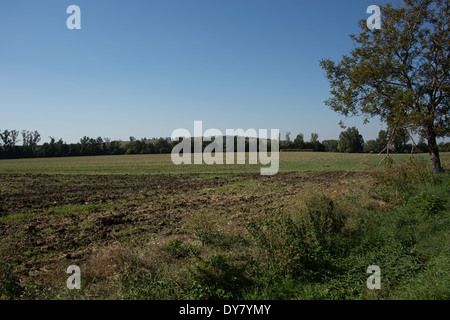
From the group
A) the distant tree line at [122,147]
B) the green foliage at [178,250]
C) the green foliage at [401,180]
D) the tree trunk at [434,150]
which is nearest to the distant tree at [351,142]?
the distant tree line at [122,147]

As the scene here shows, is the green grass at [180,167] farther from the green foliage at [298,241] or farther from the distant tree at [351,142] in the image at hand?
the distant tree at [351,142]

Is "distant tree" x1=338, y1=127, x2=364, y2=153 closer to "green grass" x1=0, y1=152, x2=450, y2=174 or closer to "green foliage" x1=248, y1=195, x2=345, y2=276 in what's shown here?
"green grass" x1=0, y1=152, x2=450, y2=174

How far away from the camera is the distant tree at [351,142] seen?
307 ft

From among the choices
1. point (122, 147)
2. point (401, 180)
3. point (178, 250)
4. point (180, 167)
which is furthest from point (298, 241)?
point (122, 147)

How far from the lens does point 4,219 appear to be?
36.7 feet

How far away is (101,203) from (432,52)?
20633mm

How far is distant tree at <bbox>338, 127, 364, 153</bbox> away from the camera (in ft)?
307

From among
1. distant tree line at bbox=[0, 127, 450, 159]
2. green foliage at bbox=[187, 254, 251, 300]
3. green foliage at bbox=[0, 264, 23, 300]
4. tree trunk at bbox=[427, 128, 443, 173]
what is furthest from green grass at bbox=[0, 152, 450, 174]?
distant tree line at bbox=[0, 127, 450, 159]

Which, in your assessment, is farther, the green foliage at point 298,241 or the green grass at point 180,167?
the green grass at point 180,167

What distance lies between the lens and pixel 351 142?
93.6 m

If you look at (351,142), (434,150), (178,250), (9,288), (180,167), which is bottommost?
(9,288)

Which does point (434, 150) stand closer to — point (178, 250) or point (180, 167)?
point (178, 250)
